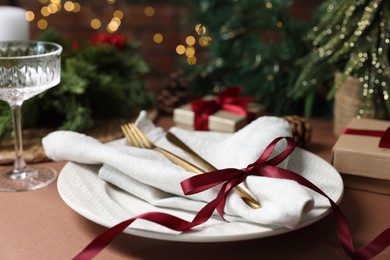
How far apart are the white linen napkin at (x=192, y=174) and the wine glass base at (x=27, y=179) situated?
0.05m

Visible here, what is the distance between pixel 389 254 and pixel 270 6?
642 mm

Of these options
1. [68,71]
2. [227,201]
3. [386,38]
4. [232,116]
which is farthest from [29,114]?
[386,38]

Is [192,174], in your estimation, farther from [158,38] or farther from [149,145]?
[158,38]

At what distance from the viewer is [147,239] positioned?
646 mm

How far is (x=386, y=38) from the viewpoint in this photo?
2.98 ft

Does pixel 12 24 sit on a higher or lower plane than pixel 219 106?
higher

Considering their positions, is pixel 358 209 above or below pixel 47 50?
below

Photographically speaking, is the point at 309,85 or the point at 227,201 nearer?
the point at 227,201

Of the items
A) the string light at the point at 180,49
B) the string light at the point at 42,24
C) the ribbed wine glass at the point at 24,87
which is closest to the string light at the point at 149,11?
the string light at the point at 180,49

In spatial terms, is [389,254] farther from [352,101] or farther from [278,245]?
[352,101]

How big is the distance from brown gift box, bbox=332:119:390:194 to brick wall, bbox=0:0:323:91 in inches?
33.9

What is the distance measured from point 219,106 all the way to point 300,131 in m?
0.18

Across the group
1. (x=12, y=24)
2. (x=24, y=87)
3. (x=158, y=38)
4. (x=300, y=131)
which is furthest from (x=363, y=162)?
→ (x=158, y=38)

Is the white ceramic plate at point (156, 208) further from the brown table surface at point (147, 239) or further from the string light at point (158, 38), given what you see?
the string light at point (158, 38)
